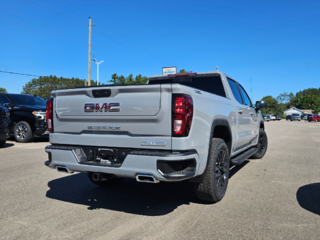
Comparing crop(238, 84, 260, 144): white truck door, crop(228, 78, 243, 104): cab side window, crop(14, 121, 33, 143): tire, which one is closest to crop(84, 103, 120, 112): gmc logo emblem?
crop(228, 78, 243, 104): cab side window

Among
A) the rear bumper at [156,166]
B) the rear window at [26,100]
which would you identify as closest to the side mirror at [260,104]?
the rear bumper at [156,166]

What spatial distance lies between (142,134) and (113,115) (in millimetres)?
448

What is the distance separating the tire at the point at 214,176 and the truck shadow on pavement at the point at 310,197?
1.12 m

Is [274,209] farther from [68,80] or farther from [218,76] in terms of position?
[68,80]

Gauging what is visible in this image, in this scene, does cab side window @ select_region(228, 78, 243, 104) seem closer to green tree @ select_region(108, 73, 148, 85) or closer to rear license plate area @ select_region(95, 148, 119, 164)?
rear license plate area @ select_region(95, 148, 119, 164)

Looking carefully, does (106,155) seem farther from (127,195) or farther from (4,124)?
(4,124)

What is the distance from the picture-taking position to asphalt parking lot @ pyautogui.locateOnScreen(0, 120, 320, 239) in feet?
9.59

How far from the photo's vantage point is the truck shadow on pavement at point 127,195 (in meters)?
3.67

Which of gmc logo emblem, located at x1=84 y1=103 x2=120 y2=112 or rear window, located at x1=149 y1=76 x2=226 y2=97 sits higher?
rear window, located at x1=149 y1=76 x2=226 y2=97

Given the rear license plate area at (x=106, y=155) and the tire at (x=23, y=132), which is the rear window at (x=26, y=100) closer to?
the tire at (x=23, y=132)

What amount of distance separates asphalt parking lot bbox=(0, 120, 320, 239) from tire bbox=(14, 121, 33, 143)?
475 centimetres

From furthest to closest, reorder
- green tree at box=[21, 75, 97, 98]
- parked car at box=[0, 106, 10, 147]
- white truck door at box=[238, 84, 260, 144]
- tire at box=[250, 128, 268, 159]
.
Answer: green tree at box=[21, 75, 97, 98] → parked car at box=[0, 106, 10, 147] → tire at box=[250, 128, 268, 159] → white truck door at box=[238, 84, 260, 144]

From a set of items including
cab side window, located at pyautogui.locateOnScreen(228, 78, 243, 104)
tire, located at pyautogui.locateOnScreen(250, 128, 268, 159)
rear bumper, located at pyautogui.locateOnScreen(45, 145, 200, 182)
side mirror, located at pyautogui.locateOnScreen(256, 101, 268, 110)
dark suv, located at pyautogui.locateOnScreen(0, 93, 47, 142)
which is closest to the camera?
rear bumper, located at pyautogui.locateOnScreen(45, 145, 200, 182)

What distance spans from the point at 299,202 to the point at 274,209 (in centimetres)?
55
